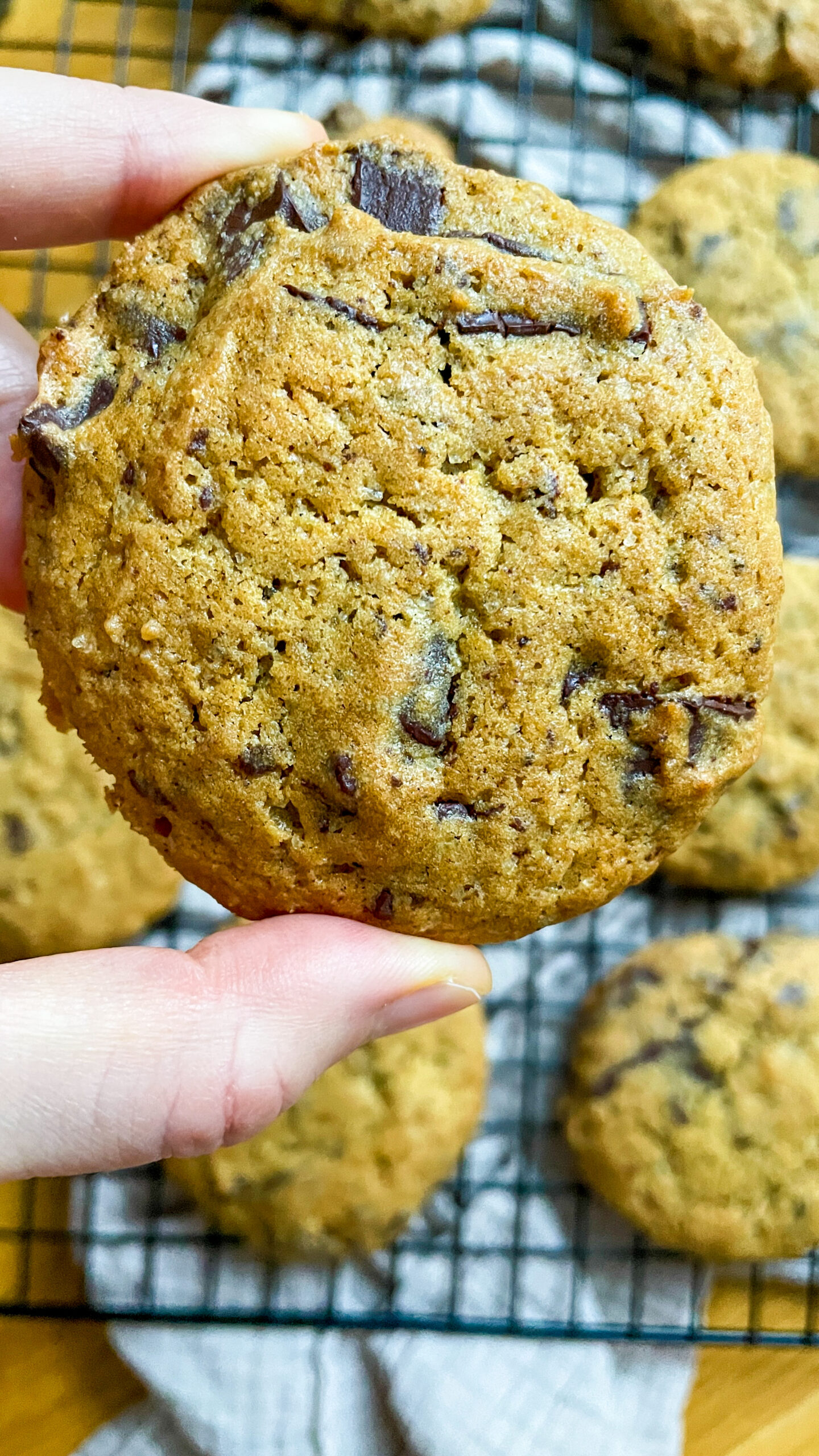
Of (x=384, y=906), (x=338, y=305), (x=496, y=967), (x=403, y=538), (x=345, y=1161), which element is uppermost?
(x=338, y=305)

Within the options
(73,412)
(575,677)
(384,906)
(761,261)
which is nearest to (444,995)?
(384,906)

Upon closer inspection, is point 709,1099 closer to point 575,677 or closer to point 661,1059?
point 661,1059

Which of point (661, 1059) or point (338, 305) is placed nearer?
point (338, 305)

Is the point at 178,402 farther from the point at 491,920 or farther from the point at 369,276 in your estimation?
the point at 491,920

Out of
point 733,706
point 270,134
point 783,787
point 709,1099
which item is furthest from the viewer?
point 783,787

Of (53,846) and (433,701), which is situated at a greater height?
(433,701)

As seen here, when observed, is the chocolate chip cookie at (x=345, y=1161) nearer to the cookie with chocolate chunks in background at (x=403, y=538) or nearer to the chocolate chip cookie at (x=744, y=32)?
the cookie with chocolate chunks in background at (x=403, y=538)

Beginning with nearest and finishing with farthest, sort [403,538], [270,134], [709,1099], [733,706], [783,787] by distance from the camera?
[403,538]
[733,706]
[270,134]
[709,1099]
[783,787]

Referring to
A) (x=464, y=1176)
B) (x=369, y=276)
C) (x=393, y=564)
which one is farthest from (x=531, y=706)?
(x=464, y=1176)
